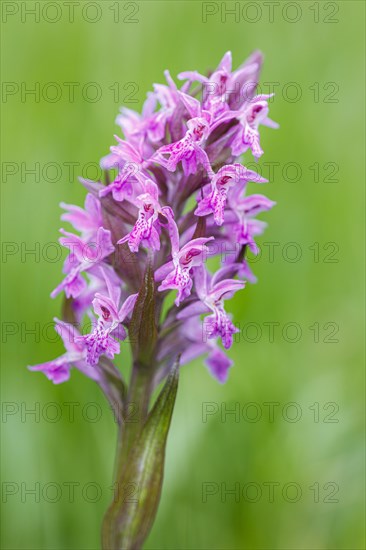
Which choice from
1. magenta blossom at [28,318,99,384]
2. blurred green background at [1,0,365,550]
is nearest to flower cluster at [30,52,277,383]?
magenta blossom at [28,318,99,384]

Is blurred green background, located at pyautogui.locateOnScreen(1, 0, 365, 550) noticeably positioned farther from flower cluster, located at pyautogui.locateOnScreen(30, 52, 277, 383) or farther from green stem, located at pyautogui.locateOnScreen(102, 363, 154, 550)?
flower cluster, located at pyautogui.locateOnScreen(30, 52, 277, 383)

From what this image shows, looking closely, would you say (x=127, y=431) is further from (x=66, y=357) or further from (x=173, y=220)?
(x=173, y=220)

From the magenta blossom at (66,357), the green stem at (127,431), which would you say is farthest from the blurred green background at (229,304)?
the magenta blossom at (66,357)

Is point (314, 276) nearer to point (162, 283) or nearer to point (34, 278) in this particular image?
point (34, 278)

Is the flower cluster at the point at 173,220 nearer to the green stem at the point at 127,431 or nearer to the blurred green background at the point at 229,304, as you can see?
the green stem at the point at 127,431

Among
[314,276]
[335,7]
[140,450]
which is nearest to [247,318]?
[314,276]

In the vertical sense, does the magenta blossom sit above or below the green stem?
above
